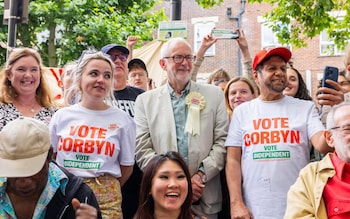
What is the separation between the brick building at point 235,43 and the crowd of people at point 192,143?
56.3ft

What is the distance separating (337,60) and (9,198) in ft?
62.6

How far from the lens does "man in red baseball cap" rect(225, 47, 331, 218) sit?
3775mm

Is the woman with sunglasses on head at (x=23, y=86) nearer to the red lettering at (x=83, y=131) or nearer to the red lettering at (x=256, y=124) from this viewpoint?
the red lettering at (x=83, y=131)

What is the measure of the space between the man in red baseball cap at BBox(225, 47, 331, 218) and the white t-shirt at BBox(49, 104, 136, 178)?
2.65 ft

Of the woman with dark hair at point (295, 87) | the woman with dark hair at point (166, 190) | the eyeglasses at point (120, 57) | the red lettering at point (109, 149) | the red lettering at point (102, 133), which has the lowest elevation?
the woman with dark hair at point (166, 190)

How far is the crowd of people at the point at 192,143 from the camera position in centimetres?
345

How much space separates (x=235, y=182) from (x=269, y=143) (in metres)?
0.40

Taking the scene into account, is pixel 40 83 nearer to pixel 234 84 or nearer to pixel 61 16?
pixel 234 84

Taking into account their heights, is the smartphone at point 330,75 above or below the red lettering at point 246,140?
above

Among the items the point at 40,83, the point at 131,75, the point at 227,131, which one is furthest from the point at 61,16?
the point at 227,131

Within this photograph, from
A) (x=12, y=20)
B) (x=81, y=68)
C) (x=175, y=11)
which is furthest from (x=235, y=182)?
(x=175, y=11)

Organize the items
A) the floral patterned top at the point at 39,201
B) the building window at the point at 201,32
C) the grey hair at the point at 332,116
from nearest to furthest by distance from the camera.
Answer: the floral patterned top at the point at 39,201, the grey hair at the point at 332,116, the building window at the point at 201,32

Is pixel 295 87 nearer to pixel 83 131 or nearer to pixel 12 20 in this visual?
pixel 83 131

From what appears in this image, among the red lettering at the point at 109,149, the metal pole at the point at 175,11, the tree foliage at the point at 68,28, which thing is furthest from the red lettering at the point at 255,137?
the tree foliage at the point at 68,28
